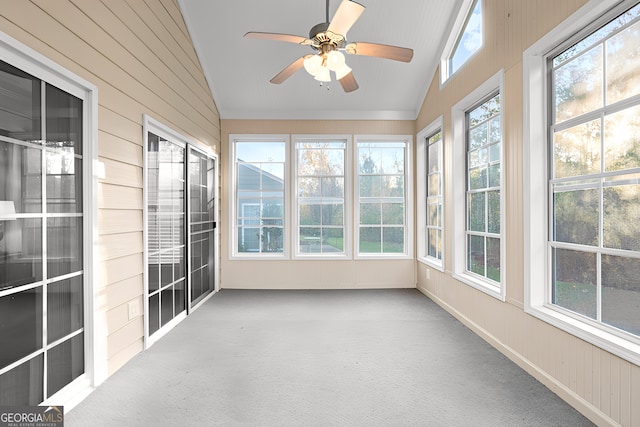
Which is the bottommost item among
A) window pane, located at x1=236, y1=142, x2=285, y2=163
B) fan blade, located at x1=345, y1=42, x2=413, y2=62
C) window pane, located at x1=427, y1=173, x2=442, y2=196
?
window pane, located at x1=427, y1=173, x2=442, y2=196

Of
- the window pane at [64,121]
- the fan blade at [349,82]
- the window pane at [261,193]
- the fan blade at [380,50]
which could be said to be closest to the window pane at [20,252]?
the window pane at [64,121]

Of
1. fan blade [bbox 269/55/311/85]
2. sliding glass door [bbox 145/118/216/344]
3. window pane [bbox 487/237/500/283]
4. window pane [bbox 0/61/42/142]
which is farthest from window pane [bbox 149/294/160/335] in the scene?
window pane [bbox 487/237/500/283]

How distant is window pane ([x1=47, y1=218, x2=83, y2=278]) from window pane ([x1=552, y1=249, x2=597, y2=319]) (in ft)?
10.8

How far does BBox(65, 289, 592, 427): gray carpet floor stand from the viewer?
215 cm

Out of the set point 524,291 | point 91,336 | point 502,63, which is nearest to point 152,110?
point 91,336

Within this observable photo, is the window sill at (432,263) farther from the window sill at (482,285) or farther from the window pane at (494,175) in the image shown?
the window pane at (494,175)

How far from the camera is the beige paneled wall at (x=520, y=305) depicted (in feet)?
6.62

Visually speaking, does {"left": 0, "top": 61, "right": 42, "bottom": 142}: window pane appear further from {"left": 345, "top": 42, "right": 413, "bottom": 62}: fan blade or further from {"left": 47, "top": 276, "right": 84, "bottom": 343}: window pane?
{"left": 345, "top": 42, "right": 413, "bottom": 62}: fan blade

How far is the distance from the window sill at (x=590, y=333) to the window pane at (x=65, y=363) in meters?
3.17

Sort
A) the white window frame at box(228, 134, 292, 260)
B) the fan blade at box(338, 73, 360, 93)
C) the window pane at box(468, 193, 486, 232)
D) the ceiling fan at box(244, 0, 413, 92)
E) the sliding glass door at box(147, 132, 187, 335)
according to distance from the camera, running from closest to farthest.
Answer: the ceiling fan at box(244, 0, 413, 92)
the fan blade at box(338, 73, 360, 93)
the sliding glass door at box(147, 132, 187, 335)
the window pane at box(468, 193, 486, 232)
the white window frame at box(228, 134, 292, 260)

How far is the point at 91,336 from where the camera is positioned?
96.1 inches

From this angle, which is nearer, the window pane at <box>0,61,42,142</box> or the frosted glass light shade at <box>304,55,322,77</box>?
the window pane at <box>0,61,42,142</box>

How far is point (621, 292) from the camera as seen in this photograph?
2.07 meters

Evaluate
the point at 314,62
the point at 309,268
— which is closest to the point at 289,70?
the point at 314,62
